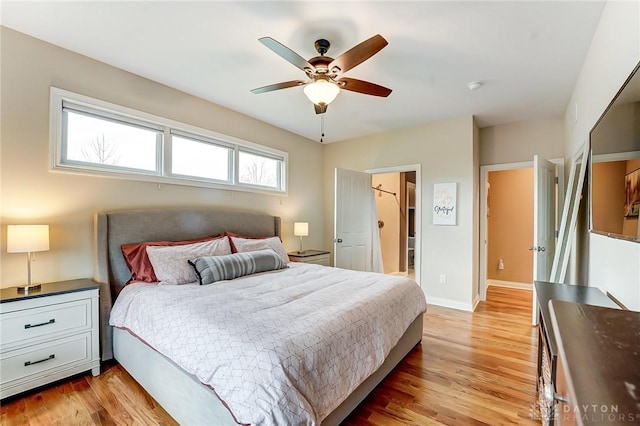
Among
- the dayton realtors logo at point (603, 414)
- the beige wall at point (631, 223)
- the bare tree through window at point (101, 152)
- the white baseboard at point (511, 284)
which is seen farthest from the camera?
the white baseboard at point (511, 284)

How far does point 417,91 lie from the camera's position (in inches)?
127

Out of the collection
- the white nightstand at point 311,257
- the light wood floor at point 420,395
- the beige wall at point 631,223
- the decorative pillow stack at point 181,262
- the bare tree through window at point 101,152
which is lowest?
the light wood floor at point 420,395

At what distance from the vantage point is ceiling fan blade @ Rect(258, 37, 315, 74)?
1.82m

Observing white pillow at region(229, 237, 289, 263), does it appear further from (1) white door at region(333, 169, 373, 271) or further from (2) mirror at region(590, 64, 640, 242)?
(2) mirror at region(590, 64, 640, 242)

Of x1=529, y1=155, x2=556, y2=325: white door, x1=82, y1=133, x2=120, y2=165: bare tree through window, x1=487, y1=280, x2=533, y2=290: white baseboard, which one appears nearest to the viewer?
x1=82, y1=133, x2=120, y2=165: bare tree through window

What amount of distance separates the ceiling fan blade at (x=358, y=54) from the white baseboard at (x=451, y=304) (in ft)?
11.3

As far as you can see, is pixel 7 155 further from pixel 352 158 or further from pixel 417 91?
pixel 352 158

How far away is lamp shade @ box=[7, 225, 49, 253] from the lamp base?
28cm

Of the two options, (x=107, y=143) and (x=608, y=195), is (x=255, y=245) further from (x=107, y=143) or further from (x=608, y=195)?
(x=608, y=195)

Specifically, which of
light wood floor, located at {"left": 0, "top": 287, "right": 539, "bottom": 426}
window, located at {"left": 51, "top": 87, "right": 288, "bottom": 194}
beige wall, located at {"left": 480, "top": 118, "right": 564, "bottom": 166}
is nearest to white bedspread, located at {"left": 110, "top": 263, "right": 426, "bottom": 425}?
light wood floor, located at {"left": 0, "top": 287, "right": 539, "bottom": 426}

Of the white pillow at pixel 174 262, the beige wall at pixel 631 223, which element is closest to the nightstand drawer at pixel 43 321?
the white pillow at pixel 174 262

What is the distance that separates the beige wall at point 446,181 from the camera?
3975 mm

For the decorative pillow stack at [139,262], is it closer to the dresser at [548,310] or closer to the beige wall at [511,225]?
the dresser at [548,310]

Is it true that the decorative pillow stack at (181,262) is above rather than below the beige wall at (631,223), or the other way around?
below
